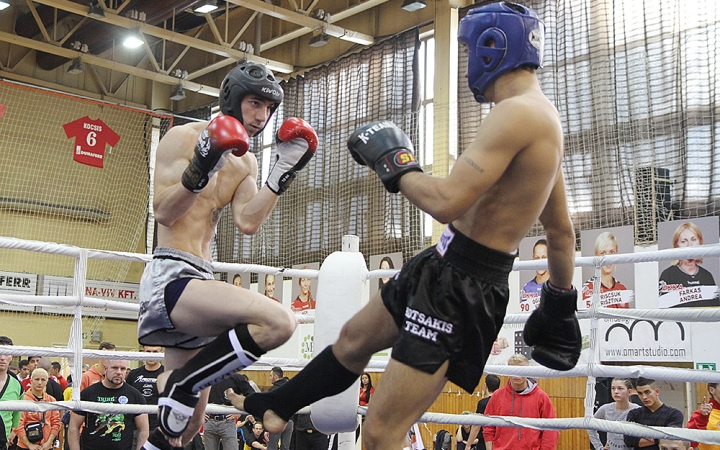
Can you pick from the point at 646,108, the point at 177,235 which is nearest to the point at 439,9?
the point at 646,108

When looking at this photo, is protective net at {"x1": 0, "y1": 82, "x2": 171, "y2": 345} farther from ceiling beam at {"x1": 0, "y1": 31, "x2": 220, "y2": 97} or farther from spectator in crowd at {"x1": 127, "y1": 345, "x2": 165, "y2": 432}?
spectator in crowd at {"x1": 127, "y1": 345, "x2": 165, "y2": 432}

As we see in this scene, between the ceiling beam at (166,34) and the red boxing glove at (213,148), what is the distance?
27.4 feet

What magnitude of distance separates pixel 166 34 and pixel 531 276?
20.4 feet

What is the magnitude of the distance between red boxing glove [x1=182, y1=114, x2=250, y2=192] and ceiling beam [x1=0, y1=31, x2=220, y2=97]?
944 centimetres

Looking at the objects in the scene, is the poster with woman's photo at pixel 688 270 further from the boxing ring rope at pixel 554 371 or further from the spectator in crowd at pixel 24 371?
the spectator in crowd at pixel 24 371

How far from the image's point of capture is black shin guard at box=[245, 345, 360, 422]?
212cm

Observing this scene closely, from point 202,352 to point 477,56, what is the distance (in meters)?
1.15

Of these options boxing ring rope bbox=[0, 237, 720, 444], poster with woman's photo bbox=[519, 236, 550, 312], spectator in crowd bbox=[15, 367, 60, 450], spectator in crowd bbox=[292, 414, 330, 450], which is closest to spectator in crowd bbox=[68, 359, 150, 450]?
spectator in crowd bbox=[15, 367, 60, 450]

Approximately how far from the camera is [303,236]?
34.1ft

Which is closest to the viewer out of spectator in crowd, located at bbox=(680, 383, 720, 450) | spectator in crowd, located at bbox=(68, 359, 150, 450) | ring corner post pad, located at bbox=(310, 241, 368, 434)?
ring corner post pad, located at bbox=(310, 241, 368, 434)

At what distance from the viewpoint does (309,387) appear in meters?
2.12

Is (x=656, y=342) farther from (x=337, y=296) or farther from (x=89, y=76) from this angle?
(x=89, y=76)

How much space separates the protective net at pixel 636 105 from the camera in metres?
7.13

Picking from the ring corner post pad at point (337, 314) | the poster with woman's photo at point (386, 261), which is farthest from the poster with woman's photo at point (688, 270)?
the ring corner post pad at point (337, 314)
